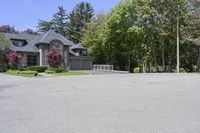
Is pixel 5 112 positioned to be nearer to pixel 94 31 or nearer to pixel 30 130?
pixel 30 130

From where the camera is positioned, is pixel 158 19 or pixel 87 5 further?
pixel 87 5

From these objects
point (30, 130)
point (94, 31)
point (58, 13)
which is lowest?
point (30, 130)

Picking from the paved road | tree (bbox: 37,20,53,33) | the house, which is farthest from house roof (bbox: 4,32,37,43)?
the paved road

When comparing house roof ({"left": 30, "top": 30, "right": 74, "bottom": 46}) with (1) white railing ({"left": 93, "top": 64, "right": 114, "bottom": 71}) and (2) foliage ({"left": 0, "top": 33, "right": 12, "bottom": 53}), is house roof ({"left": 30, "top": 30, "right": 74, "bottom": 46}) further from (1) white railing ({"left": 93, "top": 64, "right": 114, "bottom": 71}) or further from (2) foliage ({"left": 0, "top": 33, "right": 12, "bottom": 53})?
(1) white railing ({"left": 93, "top": 64, "right": 114, "bottom": 71})

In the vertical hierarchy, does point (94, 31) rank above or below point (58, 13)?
below

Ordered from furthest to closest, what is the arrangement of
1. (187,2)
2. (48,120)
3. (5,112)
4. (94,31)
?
(94,31), (187,2), (5,112), (48,120)

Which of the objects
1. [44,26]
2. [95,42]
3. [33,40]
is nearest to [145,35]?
[95,42]

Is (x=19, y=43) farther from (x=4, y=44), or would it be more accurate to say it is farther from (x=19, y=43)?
(x=4, y=44)

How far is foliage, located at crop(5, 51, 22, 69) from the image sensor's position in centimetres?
4395

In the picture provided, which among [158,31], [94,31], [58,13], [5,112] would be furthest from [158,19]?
Result: [58,13]

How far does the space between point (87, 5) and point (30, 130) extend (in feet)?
288

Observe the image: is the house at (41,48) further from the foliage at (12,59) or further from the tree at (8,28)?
the tree at (8,28)

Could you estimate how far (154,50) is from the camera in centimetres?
4972

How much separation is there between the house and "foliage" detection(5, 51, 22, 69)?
4.11 m
